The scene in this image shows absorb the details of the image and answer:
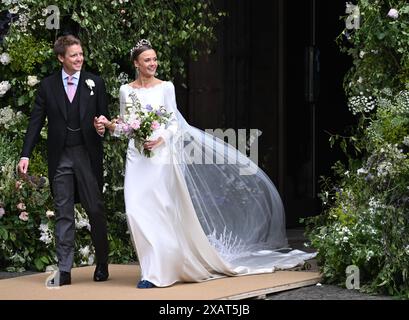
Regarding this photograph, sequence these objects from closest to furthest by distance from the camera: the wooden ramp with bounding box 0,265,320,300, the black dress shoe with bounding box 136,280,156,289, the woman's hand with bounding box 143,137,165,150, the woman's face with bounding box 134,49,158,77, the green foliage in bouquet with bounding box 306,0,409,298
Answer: the wooden ramp with bounding box 0,265,320,300, the green foliage in bouquet with bounding box 306,0,409,298, the black dress shoe with bounding box 136,280,156,289, the woman's hand with bounding box 143,137,165,150, the woman's face with bounding box 134,49,158,77

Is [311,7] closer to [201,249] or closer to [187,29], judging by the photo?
[187,29]

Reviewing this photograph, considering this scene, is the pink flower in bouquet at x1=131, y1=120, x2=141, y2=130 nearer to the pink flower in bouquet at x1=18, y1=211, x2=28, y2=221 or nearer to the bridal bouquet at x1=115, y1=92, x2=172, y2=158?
the bridal bouquet at x1=115, y1=92, x2=172, y2=158

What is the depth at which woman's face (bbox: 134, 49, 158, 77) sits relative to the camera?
26.4 ft

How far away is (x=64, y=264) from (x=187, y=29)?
3103mm

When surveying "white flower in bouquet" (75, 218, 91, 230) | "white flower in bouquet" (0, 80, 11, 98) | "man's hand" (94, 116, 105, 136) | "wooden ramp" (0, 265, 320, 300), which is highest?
"white flower in bouquet" (0, 80, 11, 98)

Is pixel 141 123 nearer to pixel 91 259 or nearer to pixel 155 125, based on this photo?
pixel 155 125

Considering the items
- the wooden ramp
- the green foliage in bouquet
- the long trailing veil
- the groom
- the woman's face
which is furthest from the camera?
the long trailing veil

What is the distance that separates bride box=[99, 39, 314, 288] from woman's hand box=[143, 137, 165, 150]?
10 mm

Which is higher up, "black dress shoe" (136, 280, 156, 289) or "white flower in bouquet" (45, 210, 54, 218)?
"white flower in bouquet" (45, 210, 54, 218)

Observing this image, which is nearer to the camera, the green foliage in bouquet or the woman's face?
the green foliage in bouquet

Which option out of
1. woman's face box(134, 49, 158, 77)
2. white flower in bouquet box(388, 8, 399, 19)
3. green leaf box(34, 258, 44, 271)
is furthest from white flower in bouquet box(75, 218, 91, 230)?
white flower in bouquet box(388, 8, 399, 19)

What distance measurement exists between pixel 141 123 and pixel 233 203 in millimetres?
1520
